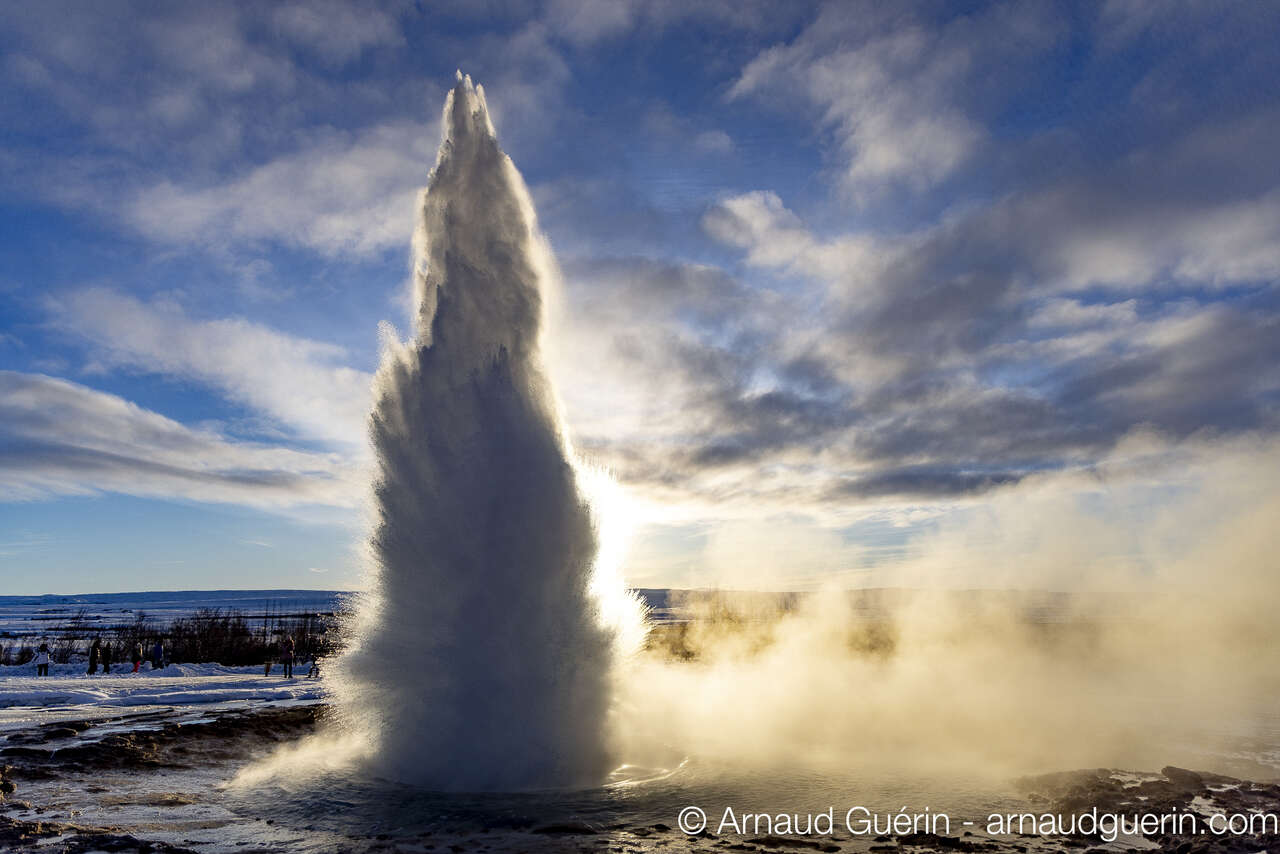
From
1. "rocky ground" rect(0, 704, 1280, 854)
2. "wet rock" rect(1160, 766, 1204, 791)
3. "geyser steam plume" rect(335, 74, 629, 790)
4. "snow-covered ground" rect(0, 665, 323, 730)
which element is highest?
"geyser steam plume" rect(335, 74, 629, 790)

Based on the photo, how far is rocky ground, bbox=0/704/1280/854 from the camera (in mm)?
9047

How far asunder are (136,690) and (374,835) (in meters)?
20.7

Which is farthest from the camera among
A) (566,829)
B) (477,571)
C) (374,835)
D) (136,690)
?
(136,690)

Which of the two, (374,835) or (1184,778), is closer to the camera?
(374,835)

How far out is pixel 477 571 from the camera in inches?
504

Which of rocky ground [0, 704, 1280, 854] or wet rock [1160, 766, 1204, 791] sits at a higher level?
rocky ground [0, 704, 1280, 854]

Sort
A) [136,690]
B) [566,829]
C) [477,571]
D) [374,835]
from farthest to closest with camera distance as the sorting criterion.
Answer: [136,690] < [477,571] < [566,829] < [374,835]

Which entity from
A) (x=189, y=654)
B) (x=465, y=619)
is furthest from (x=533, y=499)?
(x=189, y=654)

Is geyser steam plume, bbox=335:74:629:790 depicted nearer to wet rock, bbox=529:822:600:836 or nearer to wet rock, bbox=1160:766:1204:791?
wet rock, bbox=529:822:600:836

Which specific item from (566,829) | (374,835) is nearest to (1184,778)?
(566,829)

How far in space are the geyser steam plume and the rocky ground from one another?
2.54 meters

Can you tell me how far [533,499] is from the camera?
13.2 metres

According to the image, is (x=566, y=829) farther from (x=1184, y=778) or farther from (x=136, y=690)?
(x=136, y=690)

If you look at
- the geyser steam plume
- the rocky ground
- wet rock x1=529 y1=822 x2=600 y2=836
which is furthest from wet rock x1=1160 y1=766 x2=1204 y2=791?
wet rock x1=529 y1=822 x2=600 y2=836
